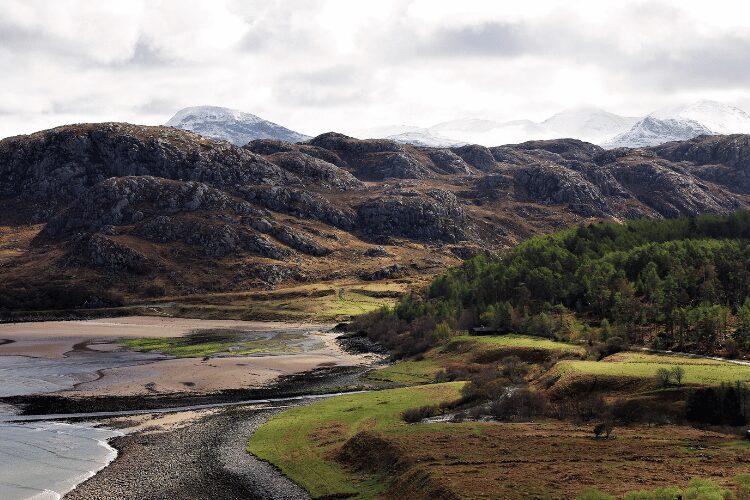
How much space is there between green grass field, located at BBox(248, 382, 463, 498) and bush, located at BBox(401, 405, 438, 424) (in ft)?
4.62

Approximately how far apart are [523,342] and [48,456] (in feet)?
283

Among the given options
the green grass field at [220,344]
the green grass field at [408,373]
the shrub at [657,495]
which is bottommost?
the green grass field at [408,373]

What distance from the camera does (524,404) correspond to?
8312 cm

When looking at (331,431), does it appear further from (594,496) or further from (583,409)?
(594,496)

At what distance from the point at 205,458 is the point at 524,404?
134 feet

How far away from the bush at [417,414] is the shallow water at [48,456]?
35944mm

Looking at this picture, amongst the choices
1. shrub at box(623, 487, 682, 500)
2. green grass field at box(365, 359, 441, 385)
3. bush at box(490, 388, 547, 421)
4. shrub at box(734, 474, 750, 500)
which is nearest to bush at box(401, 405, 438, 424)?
bush at box(490, 388, 547, 421)

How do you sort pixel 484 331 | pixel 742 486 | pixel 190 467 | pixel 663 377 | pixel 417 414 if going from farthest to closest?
pixel 484 331 < pixel 417 414 < pixel 663 377 < pixel 190 467 < pixel 742 486

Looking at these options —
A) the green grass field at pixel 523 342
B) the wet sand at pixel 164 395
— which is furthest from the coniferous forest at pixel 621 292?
the wet sand at pixel 164 395

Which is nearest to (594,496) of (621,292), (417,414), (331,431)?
(417,414)

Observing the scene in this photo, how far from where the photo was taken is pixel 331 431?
78.9 meters

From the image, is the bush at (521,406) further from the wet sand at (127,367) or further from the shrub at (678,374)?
the wet sand at (127,367)

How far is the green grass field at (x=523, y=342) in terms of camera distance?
382 feet

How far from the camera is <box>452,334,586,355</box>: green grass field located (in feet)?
382
